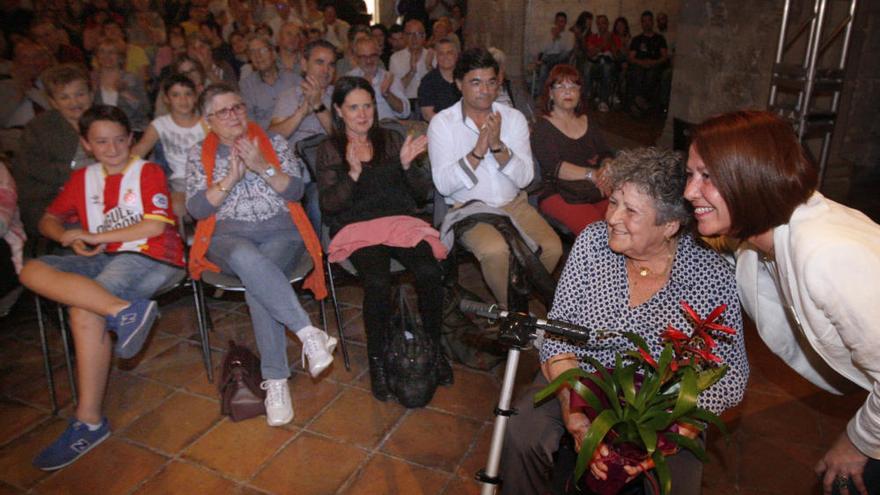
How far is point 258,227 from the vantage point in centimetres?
309

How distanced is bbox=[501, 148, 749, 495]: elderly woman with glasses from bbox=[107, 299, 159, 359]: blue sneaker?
174cm

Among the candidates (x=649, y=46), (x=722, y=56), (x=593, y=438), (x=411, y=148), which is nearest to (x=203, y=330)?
(x=411, y=148)

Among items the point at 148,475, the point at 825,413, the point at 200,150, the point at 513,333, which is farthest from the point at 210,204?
the point at 825,413

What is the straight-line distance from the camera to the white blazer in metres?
1.44

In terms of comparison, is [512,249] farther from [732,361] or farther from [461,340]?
[732,361]

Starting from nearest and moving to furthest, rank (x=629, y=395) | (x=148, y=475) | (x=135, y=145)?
1. (x=629, y=395)
2. (x=148, y=475)
3. (x=135, y=145)

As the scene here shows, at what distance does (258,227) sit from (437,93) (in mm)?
2275

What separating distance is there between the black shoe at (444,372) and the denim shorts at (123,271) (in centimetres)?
138

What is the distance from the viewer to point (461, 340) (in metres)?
3.21

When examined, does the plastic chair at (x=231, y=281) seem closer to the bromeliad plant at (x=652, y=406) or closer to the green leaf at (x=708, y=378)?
the bromeliad plant at (x=652, y=406)

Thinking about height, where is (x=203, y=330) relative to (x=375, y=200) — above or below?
below

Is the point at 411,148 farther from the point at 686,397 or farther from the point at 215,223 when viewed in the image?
the point at 686,397

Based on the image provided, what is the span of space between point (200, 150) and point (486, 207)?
1.49 metres

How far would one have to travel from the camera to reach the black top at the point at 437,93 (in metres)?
4.82
